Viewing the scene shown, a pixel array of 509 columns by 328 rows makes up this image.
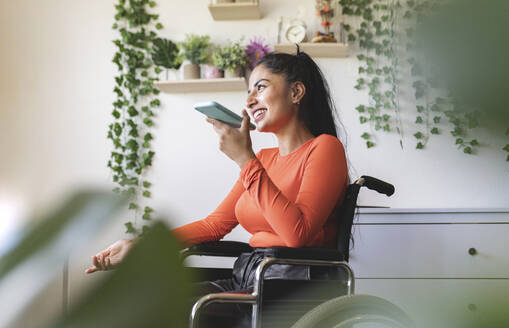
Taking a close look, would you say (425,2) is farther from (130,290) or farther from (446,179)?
(446,179)

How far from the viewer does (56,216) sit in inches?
5.5

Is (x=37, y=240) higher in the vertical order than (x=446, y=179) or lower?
higher

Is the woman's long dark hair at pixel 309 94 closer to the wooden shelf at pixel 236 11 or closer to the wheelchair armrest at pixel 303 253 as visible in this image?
the wheelchair armrest at pixel 303 253

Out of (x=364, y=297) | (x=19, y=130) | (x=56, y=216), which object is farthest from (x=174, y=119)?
(x=56, y=216)

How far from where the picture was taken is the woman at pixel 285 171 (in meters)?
1.25

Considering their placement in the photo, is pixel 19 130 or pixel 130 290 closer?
pixel 130 290

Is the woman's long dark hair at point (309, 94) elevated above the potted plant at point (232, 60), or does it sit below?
below

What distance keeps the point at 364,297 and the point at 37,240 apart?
887 millimetres

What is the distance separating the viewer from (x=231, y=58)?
9.70 feet

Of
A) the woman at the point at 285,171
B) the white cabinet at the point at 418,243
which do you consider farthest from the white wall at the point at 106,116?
the woman at the point at 285,171

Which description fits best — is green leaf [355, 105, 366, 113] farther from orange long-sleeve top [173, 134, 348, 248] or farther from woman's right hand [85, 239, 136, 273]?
woman's right hand [85, 239, 136, 273]

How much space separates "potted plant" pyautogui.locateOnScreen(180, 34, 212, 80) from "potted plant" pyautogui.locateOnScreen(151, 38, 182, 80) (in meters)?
0.06

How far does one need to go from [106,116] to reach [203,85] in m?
0.71

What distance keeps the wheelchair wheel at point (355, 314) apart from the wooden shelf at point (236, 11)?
2369mm
